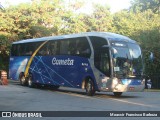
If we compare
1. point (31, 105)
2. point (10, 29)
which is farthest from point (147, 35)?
point (31, 105)

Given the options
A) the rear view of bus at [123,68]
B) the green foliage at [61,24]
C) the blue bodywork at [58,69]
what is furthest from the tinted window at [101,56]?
the green foliage at [61,24]

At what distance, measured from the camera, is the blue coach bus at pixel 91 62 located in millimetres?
20141

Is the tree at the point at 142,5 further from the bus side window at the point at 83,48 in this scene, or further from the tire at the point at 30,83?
the bus side window at the point at 83,48

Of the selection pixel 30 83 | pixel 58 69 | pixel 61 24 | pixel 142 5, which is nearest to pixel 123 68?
pixel 58 69

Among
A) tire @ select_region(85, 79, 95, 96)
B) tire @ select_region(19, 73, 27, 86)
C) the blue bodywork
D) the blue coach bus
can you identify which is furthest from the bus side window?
tire @ select_region(19, 73, 27, 86)

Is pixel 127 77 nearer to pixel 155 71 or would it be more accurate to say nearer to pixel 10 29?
pixel 155 71

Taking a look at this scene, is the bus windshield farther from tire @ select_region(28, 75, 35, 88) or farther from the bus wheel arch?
tire @ select_region(28, 75, 35, 88)

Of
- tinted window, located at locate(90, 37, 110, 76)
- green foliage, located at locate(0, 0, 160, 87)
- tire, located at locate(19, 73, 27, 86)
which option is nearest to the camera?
tinted window, located at locate(90, 37, 110, 76)

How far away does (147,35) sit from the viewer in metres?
39.0

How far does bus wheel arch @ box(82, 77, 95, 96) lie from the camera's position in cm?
2108

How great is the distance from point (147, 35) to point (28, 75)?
15358 mm

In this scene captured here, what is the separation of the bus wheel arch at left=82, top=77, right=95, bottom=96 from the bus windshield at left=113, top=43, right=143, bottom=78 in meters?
1.81

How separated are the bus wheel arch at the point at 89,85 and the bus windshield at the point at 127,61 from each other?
1.81m

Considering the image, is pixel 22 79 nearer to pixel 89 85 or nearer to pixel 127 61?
pixel 89 85
